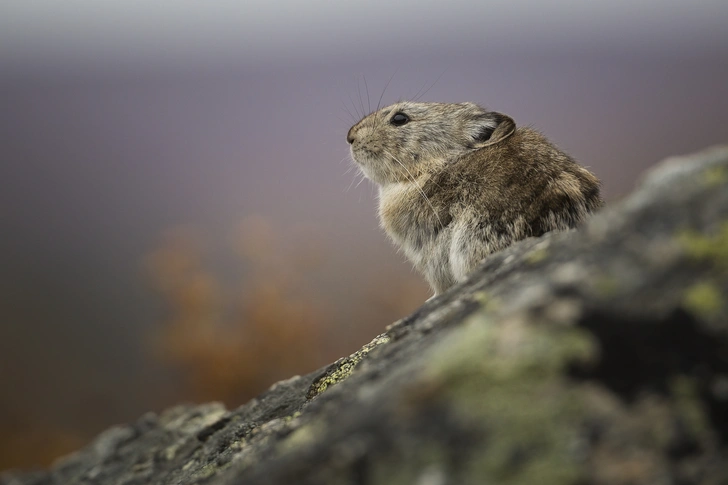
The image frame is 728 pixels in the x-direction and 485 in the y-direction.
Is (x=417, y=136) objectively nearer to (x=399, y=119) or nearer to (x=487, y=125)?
(x=399, y=119)

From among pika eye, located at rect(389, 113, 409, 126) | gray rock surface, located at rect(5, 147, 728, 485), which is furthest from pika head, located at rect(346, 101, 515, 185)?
gray rock surface, located at rect(5, 147, 728, 485)

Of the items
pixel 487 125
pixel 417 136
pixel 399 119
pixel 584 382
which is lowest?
pixel 584 382

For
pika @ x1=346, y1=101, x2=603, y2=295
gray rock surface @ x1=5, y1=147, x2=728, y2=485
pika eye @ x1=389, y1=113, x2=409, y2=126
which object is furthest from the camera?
pika eye @ x1=389, y1=113, x2=409, y2=126

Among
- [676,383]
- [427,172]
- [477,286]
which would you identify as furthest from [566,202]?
[676,383]

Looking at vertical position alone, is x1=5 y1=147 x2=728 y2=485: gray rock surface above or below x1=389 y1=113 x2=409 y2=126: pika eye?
below

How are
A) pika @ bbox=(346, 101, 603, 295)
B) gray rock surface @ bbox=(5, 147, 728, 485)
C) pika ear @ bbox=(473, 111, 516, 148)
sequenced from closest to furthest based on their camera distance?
gray rock surface @ bbox=(5, 147, 728, 485) < pika @ bbox=(346, 101, 603, 295) < pika ear @ bbox=(473, 111, 516, 148)

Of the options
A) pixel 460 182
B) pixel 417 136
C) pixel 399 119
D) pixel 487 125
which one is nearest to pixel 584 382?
pixel 460 182

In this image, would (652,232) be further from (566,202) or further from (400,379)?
(566,202)

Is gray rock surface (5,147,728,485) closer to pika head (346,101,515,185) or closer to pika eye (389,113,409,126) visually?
pika head (346,101,515,185)
